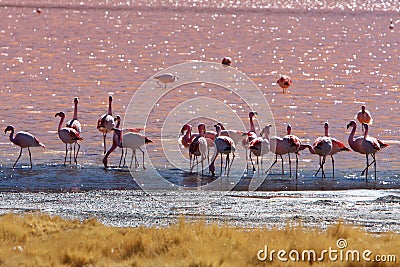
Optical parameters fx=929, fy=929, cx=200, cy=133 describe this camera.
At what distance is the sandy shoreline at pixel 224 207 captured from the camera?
1188 centimetres

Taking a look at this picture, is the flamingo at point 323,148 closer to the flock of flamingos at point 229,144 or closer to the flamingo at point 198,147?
the flock of flamingos at point 229,144

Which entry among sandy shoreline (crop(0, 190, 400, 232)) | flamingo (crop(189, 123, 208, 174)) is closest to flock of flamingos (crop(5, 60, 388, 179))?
flamingo (crop(189, 123, 208, 174))

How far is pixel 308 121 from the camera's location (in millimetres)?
23750

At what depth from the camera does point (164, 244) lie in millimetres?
9266

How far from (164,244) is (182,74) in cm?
2676

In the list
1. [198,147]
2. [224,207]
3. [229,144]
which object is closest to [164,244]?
[224,207]

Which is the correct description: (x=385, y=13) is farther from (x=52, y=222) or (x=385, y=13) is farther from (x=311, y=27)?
(x=52, y=222)

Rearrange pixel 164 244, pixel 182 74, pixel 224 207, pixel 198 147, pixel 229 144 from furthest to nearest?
pixel 182 74 → pixel 198 147 → pixel 229 144 → pixel 224 207 → pixel 164 244

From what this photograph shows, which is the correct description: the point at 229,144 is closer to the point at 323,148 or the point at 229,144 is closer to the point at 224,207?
the point at 323,148

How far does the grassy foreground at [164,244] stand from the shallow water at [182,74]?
5347 millimetres

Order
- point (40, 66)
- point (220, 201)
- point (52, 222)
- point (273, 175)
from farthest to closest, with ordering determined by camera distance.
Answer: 1. point (40, 66)
2. point (273, 175)
3. point (220, 201)
4. point (52, 222)

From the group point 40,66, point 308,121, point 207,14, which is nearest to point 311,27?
point 207,14

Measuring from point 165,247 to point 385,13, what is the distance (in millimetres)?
87427

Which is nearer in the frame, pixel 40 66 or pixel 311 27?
pixel 40 66
